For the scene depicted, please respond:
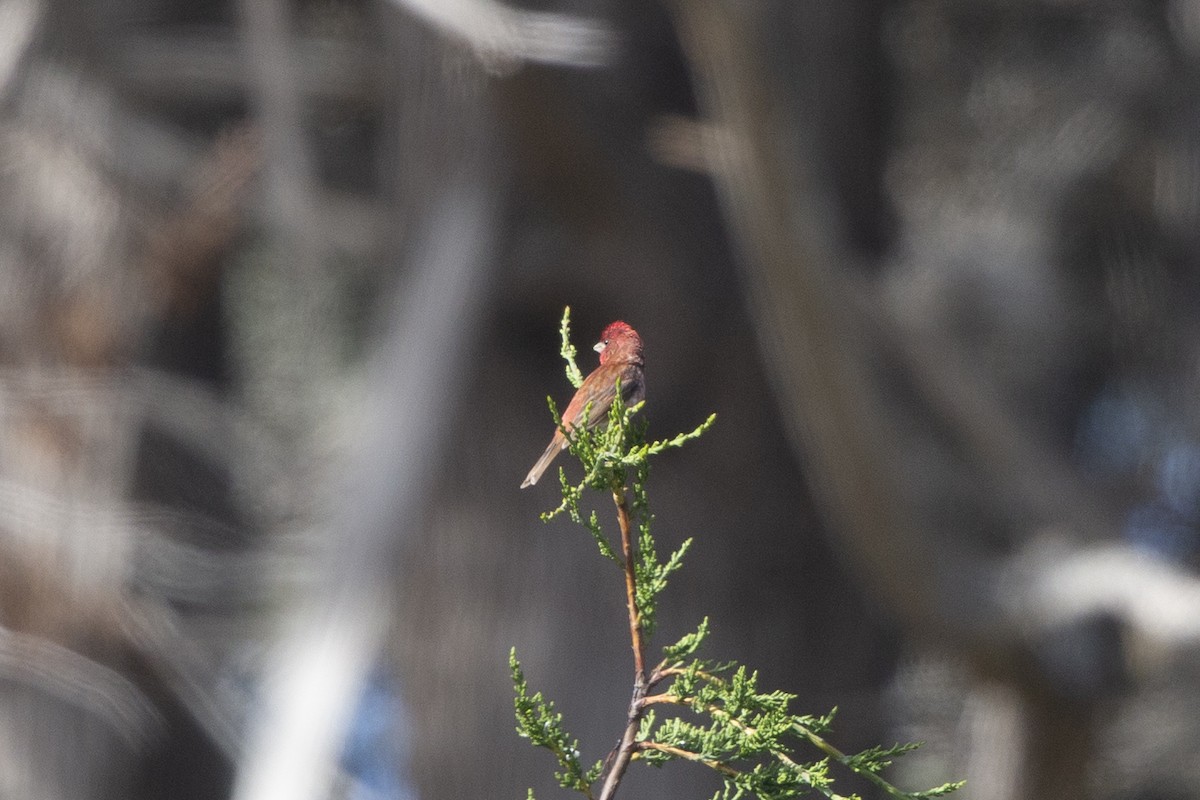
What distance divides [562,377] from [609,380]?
2.40m

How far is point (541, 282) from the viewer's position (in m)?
3.45

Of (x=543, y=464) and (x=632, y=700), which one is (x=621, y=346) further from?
(x=632, y=700)

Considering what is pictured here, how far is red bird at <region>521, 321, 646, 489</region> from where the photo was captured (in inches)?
47.8

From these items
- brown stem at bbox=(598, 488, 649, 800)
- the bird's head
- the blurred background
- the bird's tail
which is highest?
the blurred background

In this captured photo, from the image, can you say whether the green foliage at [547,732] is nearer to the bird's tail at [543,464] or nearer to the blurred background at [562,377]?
the bird's tail at [543,464]

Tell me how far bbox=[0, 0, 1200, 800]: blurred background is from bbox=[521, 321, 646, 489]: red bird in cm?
158

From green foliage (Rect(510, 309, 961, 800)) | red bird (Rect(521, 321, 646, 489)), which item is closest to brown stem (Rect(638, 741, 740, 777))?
green foliage (Rect(510, 309, 961, 800))

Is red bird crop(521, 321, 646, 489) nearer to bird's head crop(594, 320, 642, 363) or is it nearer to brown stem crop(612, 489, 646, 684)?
bird's head crop(594, 320, 642, 363)

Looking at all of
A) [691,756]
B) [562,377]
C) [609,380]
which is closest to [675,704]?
[691,756]

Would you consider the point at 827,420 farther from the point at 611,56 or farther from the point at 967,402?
the point at 611,56

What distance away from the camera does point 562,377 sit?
3.62 meters

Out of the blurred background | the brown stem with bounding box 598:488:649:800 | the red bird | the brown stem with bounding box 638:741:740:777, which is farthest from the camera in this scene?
the blurred background

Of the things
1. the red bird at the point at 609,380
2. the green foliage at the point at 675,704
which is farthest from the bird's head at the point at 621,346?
the green foliage at the point at 675,704

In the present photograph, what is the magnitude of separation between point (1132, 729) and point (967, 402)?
182cm
